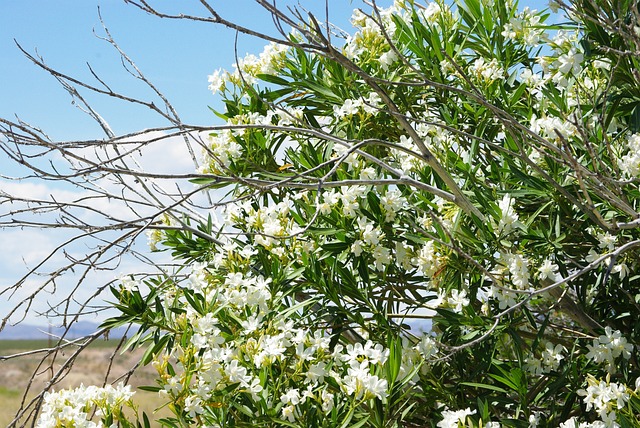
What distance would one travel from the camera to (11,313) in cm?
242

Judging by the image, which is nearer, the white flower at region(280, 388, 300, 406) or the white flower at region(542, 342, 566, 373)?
the white flower at region(280, 388, 300, 406)

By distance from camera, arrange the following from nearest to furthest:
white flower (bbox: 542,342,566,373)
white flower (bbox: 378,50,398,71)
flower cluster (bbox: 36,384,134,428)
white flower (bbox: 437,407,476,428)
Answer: white flower (bbox: 437,407,476,428) → flower cluster (bbox: 36,384,134,428) → white flower (bbox: 542,342,566,373) → white flower (bbox: 378,50,398,71)

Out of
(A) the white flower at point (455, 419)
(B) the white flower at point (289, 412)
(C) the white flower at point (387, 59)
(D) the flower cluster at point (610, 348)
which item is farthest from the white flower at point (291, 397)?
(C) the white flower at point (387, 59)

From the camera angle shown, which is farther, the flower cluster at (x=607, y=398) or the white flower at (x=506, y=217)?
the white flower at (x=506, y=217)

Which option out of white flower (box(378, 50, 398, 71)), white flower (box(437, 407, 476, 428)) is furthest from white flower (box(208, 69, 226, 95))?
white flower (box(437, 407, 476, 428))

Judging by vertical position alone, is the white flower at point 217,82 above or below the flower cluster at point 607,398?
above

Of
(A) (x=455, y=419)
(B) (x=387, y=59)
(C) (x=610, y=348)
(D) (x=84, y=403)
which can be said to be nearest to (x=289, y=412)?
(A) (x=455, y=419)

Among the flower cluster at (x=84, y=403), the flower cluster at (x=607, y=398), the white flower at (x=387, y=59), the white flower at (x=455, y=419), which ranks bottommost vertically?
the flower cluster at (x=607, y=398)

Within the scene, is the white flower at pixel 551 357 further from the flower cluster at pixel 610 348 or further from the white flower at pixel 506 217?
the white flower at pixel 506 217

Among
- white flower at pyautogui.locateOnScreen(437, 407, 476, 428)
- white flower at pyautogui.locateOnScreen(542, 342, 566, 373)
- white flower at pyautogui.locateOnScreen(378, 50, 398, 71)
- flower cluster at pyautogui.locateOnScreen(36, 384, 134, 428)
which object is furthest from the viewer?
white flower at pyautogui.locateOnScreen(378, 50, 398, 71)

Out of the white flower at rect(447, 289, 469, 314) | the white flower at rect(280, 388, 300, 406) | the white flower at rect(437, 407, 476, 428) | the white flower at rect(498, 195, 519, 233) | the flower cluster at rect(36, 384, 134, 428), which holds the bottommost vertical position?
the white flower at rect(437, 407, 476, 428)

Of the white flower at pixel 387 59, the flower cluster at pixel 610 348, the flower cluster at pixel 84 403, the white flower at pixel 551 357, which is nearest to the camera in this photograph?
the flower cluster at pixel 84 403

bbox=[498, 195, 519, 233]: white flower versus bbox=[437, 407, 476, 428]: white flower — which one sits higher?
bbox=[498, 195, 519, 233]: white flower

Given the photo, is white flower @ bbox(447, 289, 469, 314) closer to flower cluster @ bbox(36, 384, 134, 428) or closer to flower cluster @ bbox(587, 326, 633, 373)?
flower cluster @ bbox(587, 326, 633, 373)
